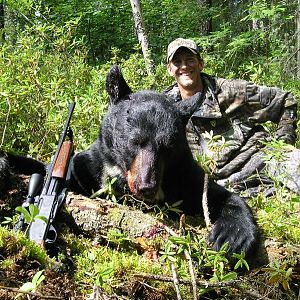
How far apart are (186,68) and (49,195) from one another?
3522 mm

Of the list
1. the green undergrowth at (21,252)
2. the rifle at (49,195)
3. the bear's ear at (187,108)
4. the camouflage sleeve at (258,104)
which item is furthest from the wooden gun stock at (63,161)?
the camouflage sleeve at (258,104)

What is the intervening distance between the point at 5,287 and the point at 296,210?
222 centimetres

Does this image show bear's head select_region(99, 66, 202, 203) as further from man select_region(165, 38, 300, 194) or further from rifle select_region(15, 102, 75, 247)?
man select_region(165, 38, 300, 194)

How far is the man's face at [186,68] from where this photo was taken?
5.52 m

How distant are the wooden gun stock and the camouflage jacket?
8.62ft

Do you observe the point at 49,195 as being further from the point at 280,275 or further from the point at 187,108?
the point at 187,108

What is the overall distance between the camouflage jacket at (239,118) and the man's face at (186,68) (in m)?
0.22

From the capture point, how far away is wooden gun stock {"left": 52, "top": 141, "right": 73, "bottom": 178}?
102 inches

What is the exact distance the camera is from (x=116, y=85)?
11.8ft

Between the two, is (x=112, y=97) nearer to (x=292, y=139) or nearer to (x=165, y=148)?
(x=165, y=148)

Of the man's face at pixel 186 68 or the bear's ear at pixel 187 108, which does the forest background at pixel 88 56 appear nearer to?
the man's face at pixel 186 68

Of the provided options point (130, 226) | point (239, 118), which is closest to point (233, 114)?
point (239, 118)

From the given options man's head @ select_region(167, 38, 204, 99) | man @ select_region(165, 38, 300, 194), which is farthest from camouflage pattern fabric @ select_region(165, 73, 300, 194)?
man's head @ select_region(167, 38, 204, 99)

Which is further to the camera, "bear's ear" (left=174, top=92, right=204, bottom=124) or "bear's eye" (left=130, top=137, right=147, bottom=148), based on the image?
"bear's ear" (left=174, top=92, right=204, bottom=124)
